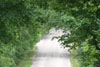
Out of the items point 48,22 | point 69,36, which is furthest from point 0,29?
point 69,36

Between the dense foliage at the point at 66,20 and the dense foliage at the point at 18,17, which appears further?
the dense foliage at the point at 18,17

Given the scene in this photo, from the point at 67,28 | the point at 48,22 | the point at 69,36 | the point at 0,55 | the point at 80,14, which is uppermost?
the point at 0,55

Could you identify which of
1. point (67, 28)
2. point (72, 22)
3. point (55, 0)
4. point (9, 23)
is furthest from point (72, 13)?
point (9, 23)

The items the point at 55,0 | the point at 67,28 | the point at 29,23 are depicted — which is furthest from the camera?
the point at 29,23

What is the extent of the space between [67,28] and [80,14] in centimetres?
250

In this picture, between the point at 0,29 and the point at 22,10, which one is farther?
the point at 0,29

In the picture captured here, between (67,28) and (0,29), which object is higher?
(0,29)

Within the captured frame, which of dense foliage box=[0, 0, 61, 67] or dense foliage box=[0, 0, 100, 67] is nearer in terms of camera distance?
dense foliage box=[0, 0, 100, 67]

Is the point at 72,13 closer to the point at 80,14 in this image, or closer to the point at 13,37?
the point at 80,14

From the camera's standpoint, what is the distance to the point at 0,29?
1055cm

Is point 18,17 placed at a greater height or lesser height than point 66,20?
greater

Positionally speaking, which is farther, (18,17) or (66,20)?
(18,17)

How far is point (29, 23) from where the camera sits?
34.6 feet

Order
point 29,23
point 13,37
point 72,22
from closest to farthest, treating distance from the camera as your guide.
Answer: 1. point 72,22
2. point 29,23
3. point 13,37
